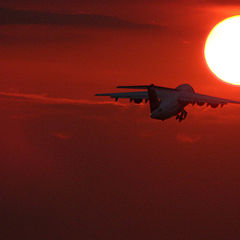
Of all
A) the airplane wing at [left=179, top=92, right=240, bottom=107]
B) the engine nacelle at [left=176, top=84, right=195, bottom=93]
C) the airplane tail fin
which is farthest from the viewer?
the engine nacelle at [left=176, top=84, right=195, bottom=93]

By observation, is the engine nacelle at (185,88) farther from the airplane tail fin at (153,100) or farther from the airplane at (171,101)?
the airplane tail fin at (153,100)

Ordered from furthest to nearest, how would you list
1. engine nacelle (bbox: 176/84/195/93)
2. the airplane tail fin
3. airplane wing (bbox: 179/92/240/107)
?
1. engine nacelle (bbox: 176/84/195/93)
2. airplane wing (bbox: 179/92/240/107)
3. the airplane tail fin

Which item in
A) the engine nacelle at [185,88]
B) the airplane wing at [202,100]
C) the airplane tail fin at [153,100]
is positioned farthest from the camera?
the engine nacelle at [185,88]

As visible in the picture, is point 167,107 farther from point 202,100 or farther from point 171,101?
point 202,100

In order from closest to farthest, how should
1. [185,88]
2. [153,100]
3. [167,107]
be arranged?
[153,100] → [167,107] → [185,88]

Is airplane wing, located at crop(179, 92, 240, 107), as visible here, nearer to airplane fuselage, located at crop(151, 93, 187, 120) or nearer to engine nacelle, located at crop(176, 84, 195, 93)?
airplane fuselage, located at crop(151, 93, 187, 120)

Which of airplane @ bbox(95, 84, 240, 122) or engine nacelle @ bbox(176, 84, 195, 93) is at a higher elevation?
engine nacelle @ bbox(176, 84, 195, 93)

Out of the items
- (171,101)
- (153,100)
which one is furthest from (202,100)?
(153,100)

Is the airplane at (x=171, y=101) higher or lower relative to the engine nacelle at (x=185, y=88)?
lower

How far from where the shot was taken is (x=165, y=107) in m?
77.6

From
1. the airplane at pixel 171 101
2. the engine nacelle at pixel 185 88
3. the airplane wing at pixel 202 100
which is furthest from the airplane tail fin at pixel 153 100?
the engine nacelle at pixel 185 88

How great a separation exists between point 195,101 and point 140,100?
430 inches

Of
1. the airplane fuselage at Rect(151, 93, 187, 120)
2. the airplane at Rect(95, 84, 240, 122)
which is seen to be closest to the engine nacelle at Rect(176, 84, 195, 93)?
the airplane at Rect(95, 84, 240, 122)

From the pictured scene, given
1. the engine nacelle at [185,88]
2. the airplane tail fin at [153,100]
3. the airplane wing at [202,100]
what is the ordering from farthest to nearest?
the engine nacelle at [185,88] < the airplane wing at [202,100] < the airplane tail fin at [153,100]
